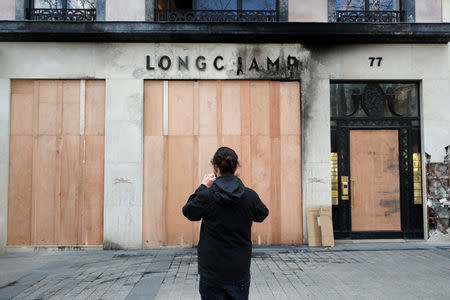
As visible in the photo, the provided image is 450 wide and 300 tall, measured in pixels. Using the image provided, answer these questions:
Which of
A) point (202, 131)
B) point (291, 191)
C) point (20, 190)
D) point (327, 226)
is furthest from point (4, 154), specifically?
point (327, 226)

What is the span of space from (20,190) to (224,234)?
288 inches

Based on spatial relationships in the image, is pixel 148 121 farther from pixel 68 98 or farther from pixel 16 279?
pixel 16 279

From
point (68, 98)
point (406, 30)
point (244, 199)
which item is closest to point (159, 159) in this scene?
point (68, 98)

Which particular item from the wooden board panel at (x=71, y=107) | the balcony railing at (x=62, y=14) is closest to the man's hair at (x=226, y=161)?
the wooden board panel at (x=71, y=107)

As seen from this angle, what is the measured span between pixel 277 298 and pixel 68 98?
21.8ft

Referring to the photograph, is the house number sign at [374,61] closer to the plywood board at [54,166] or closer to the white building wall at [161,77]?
the white building wall at [161,77]

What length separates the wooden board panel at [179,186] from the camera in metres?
8.46

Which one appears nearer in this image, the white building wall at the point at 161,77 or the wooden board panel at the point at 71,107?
the white building wall at the point at 161,77

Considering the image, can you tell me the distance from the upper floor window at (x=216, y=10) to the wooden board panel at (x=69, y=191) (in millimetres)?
3778

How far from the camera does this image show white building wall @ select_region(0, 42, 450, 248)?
8414 millimetres

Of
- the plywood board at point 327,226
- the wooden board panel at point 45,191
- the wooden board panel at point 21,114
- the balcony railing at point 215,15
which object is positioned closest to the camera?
the plywood board at point 327,226

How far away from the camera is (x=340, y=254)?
24.9 ft

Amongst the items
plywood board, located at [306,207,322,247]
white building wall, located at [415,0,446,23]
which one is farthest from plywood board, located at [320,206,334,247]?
white building wall, located at [415,0,446,23]

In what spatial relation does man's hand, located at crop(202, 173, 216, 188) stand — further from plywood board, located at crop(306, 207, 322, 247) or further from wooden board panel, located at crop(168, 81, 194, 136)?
plywood board, located at crop(306, 207, 322, 247)
